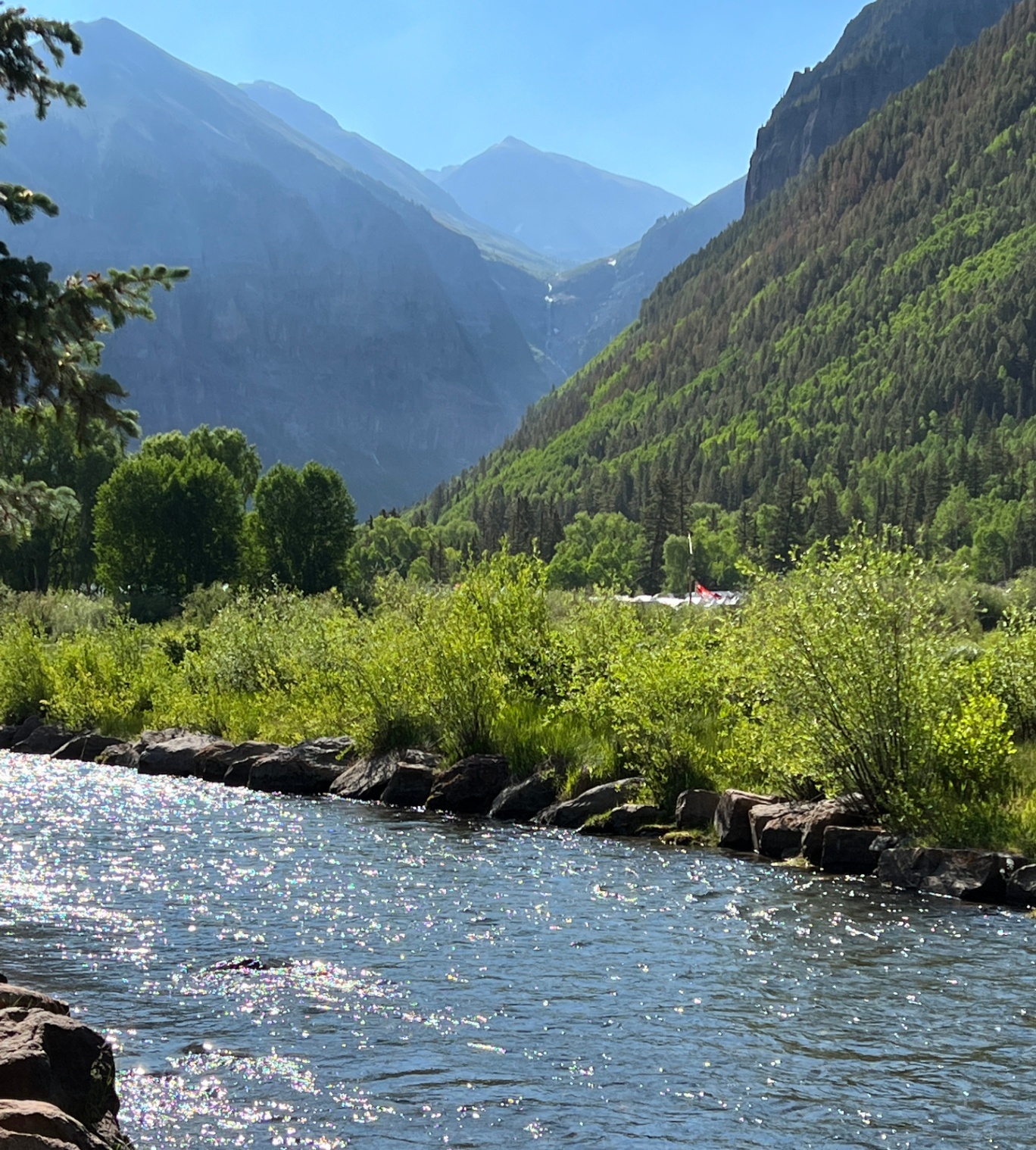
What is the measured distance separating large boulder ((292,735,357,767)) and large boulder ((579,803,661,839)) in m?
14.3

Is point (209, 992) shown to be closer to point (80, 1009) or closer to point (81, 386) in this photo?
point (80, 1009)

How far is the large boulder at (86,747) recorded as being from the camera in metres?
57.3

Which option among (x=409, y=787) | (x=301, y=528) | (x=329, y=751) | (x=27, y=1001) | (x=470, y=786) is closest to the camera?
(x=27, y=1001)

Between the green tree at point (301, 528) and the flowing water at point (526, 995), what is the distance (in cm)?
9202

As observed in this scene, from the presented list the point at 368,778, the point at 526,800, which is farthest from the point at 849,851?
the point at 368,778

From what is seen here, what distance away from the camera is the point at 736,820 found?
32.5 m

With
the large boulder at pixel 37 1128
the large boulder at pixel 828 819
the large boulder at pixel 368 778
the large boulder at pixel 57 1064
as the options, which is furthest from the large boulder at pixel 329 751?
the large boulder at pixel 37 1128

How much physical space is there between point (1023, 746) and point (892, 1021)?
15.2 m

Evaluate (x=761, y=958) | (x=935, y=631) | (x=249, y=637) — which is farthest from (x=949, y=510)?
(x=761, y=958)

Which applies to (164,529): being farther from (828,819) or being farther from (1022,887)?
(1022,887)

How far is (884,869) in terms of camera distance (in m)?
27.9

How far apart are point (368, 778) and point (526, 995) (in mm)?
25590

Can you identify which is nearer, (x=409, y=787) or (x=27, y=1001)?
(x=27, y=1001)

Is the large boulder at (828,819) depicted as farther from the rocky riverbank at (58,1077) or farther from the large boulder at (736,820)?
the rocky riverbank at (58,1077)
